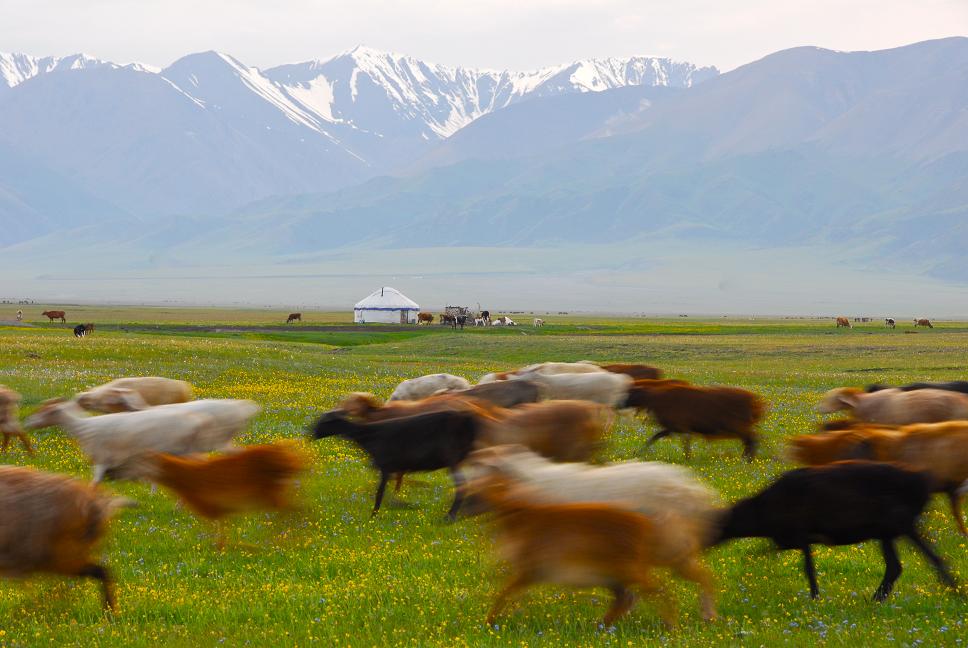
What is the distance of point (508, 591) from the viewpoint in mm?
9648

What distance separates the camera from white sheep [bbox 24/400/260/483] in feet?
49.0

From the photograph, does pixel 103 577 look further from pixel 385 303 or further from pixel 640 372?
pixel 385 303

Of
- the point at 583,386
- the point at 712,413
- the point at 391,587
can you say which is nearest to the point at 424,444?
the point at 391,587

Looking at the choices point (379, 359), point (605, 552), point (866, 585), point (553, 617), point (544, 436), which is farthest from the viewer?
point (379, 359)

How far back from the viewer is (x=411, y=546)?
13062mm

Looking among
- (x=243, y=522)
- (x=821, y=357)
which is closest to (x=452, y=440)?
(x=243, y=522)

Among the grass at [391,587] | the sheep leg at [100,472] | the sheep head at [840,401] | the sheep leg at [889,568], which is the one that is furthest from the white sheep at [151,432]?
the sheep head at [840,401]

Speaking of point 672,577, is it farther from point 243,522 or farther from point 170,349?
point 170,349

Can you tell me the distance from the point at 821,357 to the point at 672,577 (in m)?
53.7

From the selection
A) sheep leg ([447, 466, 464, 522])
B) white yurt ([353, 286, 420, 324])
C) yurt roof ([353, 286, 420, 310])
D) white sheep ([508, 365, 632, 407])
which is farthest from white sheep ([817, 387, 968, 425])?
yurt roof ([353, 286, 420, 310])

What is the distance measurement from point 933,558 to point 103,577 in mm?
8281

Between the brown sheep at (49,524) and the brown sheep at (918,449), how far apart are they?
8.67 meters

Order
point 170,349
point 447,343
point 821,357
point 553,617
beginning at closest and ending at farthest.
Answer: point 553,617 < point 170,349 < point 821,357 < point 447,343

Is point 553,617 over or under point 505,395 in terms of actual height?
under
